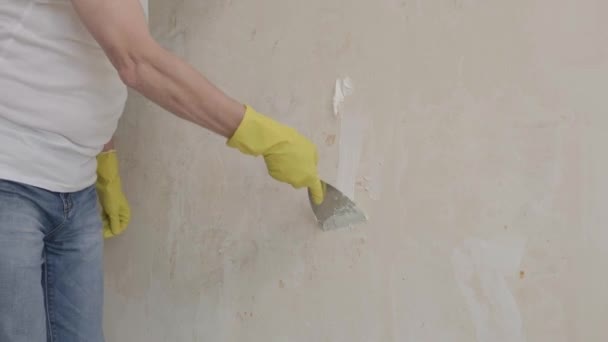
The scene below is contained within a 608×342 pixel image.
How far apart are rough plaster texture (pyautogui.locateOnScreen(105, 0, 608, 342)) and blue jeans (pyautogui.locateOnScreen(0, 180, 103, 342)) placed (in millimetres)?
173

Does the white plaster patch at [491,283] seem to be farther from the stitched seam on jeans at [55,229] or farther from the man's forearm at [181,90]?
the stitched seam on jeans at [55,229]

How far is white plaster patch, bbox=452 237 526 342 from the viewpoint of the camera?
A: 820 millimetres

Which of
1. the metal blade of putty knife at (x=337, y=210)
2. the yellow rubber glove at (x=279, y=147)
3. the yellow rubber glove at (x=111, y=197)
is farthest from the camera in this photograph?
the yellow rubber glove at (x=111, y=197)

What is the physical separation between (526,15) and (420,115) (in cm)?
19

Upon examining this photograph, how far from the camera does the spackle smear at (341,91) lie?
94cm

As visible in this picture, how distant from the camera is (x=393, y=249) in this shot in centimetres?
91

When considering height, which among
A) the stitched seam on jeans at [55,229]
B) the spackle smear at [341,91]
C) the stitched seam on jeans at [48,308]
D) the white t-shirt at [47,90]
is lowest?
the stitched seam on jeans at [48,308]

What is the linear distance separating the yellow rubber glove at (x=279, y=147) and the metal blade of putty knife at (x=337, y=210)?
0.03 metres

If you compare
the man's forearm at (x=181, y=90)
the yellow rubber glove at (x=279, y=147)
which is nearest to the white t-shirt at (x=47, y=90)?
the man's forearm at (x=181, y=90)

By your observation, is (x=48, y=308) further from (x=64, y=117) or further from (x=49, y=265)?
(x=64, y=117)

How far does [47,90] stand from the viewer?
0.79 metres

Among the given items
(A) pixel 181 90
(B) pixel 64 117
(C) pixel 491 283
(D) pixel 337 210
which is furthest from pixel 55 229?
(C) pixel 491 283

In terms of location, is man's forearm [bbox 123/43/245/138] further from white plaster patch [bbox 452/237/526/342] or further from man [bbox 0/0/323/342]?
white plaster patch [bbox 452/237/526/342]

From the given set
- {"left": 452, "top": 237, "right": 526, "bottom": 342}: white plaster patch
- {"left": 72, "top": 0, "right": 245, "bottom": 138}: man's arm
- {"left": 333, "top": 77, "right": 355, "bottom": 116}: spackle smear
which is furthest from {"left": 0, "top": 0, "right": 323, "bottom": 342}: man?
{"left": 452, "top": 237, "right": 526, "bottom": 342}: white plaster patch
